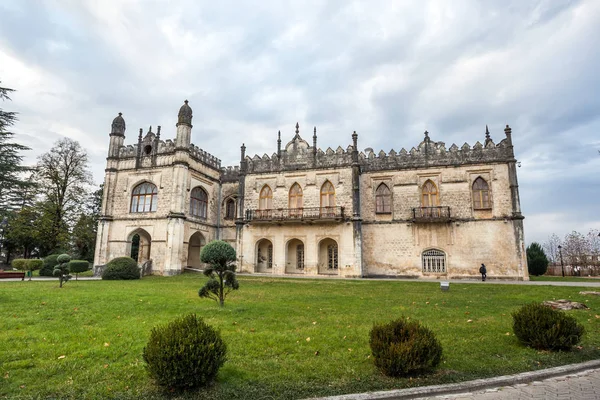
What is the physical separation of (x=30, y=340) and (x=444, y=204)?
25.7 metres

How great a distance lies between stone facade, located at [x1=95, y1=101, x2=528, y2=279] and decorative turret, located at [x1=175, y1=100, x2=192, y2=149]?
0.08m

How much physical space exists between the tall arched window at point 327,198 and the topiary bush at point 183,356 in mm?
23140

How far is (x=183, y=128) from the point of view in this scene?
92.9 feet

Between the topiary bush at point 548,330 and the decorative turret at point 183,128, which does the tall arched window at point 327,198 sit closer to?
the decorative turret at point 183,128

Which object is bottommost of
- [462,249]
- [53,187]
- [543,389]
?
[543,389]

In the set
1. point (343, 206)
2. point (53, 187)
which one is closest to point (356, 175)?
point (343, 206)

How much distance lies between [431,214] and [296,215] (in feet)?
34.1

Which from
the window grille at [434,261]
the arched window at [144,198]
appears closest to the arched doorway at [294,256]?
the window grille at [434,261]

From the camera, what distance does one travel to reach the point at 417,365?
209 inches

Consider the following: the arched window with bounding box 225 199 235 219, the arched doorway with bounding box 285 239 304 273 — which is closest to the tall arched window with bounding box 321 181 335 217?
the arched doorway with bounding box 285 239 304 273

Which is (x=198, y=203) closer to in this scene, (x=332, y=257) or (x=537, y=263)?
(x=332, y=257)

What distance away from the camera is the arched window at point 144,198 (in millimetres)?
28936

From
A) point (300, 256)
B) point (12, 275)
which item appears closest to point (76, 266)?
point (12, 275)

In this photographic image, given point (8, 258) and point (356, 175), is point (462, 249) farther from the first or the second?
point (8, 258)
